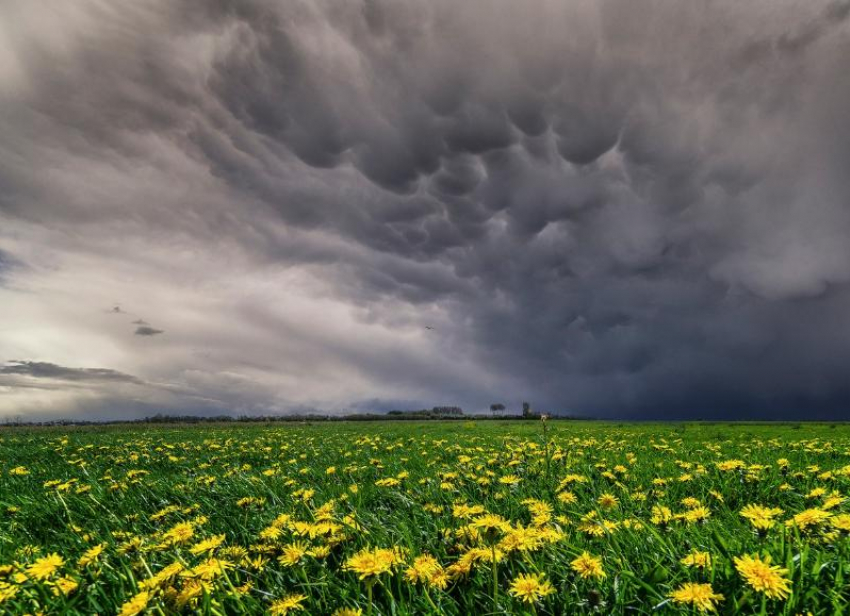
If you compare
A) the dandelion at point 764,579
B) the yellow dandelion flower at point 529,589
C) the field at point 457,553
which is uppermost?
the dandelion at point 764,579

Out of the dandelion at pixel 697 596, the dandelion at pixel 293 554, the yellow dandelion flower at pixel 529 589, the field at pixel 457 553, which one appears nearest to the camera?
the dandelion at pixel 697 596

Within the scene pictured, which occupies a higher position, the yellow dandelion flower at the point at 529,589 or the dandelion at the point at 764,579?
the dandelion at the point at 764,579

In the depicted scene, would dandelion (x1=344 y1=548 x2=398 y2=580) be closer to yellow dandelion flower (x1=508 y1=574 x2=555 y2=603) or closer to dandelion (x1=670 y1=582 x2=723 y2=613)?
yellow dandelion flower (x1=508 y1=574 x2=555 y2=603)

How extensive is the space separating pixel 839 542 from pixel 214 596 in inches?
165

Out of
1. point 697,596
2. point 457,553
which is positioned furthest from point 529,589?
point 457,553

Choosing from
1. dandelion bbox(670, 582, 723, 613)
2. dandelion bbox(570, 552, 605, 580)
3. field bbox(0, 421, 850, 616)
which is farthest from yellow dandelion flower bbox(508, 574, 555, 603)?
dandelion bbox(670, 582, 723, 613)

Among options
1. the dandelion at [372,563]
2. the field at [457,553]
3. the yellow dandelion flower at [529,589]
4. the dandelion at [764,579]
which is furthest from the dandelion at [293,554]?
the dandelion at [764,579]

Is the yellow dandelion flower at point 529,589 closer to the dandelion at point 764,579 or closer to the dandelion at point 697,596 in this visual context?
the dandelion at point 697,596

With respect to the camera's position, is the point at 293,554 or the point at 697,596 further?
the point at 293,554

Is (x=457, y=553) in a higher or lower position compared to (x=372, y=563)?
lower

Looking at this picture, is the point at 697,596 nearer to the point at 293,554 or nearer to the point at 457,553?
the point at 457,553

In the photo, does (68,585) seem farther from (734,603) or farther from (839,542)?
(839,542)

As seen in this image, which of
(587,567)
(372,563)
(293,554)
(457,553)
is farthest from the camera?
(457,553)

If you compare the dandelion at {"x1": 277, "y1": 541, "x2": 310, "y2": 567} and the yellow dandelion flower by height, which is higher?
the yellow dandelion flower
